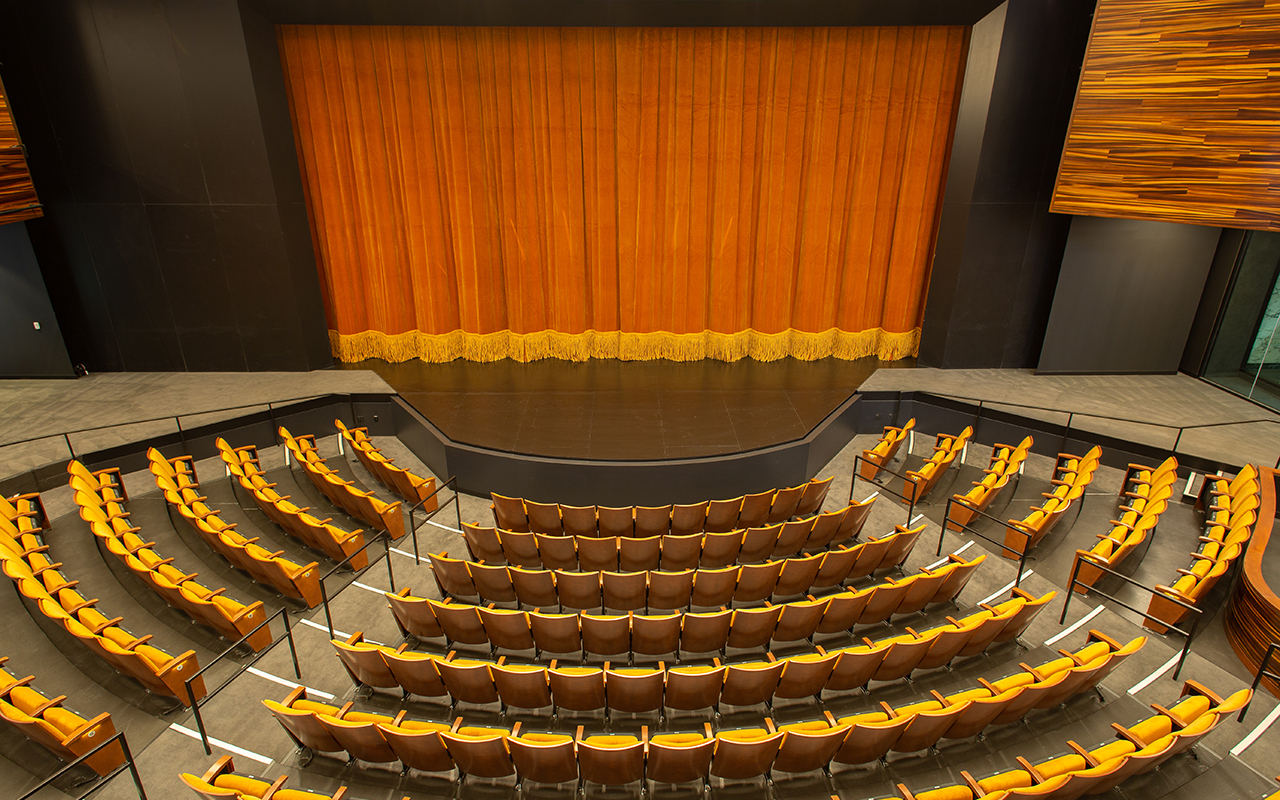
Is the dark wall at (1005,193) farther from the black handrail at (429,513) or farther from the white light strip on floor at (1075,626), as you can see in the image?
the black handrail at (429,513)

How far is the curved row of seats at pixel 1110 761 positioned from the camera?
320cm

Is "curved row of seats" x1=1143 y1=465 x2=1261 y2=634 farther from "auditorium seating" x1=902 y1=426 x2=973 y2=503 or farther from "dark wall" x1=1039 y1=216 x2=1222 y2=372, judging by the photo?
"dark wall" x1=1039 y1=216 x2=1222 y2=372

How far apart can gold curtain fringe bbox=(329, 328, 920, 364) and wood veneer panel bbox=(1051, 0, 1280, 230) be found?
3.03 meters

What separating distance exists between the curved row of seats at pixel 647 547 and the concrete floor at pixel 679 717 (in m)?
0.66

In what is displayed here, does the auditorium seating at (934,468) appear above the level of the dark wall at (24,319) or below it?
below

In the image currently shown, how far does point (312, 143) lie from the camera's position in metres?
8.81

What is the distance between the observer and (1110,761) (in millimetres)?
3340

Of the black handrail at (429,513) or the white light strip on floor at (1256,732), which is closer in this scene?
the white light strip on floor at (1256,732)

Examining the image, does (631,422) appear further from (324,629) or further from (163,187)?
(163,187)

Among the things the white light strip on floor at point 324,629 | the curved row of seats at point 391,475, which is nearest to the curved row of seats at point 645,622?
the white light strip on floor at point 324,629

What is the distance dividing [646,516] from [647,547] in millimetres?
654

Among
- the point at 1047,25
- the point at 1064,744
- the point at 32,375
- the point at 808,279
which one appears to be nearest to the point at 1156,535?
the point at 1064,744

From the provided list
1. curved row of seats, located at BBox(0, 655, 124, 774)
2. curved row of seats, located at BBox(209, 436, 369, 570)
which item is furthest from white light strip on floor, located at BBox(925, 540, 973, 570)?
curved row of seats, located at BBox(0, 655, 124, 774)

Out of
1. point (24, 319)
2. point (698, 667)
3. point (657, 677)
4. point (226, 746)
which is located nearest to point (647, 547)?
point (698, 667)
